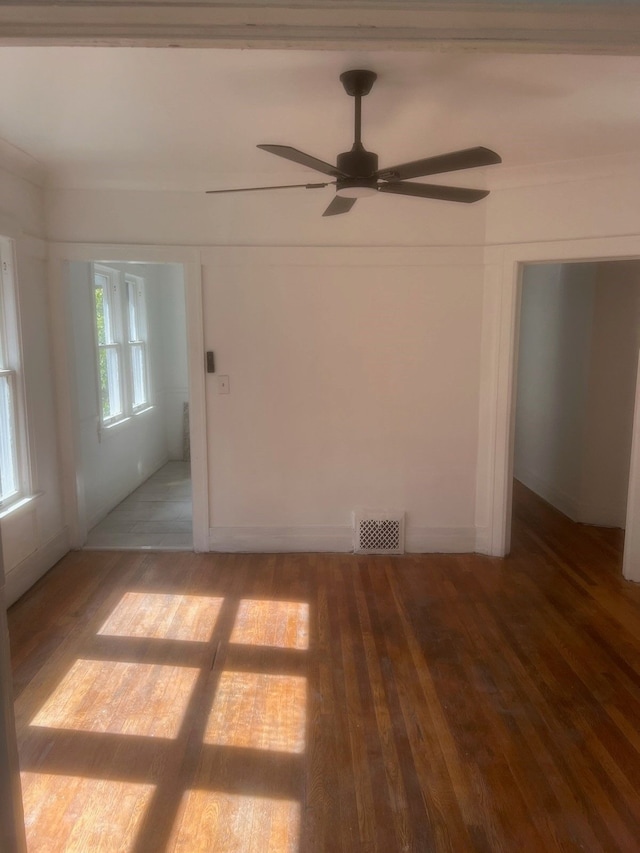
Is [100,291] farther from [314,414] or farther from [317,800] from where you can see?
[317,800]

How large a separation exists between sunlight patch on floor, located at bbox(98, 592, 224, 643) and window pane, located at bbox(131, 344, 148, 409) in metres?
3.26

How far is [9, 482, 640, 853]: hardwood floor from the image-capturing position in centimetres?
197

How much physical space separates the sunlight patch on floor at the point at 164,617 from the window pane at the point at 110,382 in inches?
94.9

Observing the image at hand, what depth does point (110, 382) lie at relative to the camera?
577cm

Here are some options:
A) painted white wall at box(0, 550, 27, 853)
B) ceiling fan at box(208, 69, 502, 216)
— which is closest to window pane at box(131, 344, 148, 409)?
ceiling fan at box(208, 69, 502, 216)

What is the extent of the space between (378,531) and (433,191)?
2.44 meters

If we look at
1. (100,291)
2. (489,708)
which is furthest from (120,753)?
(100,291)

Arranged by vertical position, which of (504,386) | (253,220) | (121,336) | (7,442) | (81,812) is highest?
(253,220)

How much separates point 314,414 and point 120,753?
2.48 m

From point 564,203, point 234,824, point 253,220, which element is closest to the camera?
point 234,824

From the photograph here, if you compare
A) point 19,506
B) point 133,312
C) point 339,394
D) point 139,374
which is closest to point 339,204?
point 339,394

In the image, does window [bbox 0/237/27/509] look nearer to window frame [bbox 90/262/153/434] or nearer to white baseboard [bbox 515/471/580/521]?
window frame [bbox 90/262/153/434]

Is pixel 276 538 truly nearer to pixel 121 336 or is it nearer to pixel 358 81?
pixel 121 336

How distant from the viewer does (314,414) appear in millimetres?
4230
